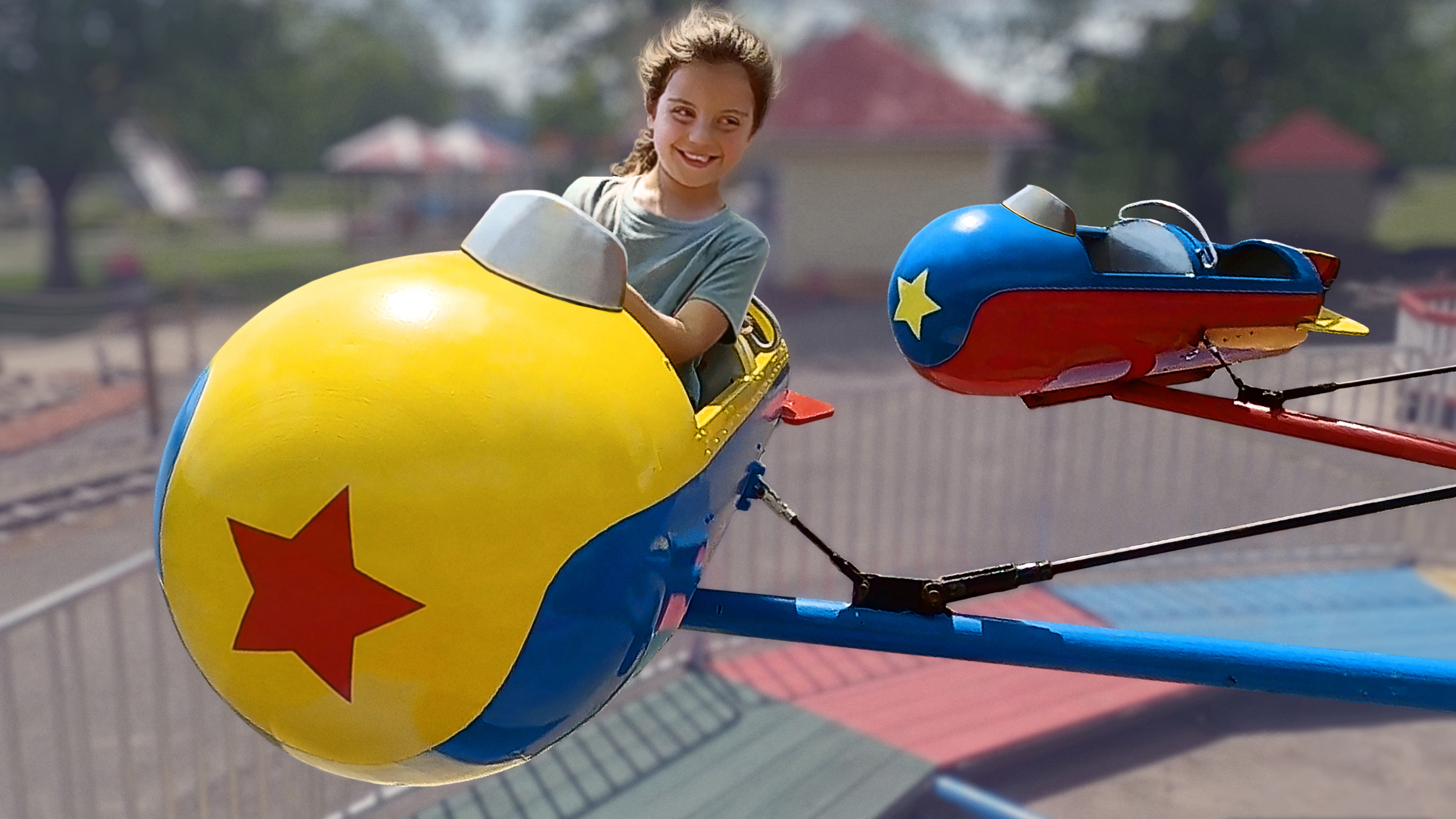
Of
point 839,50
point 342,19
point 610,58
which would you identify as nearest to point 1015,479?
point 839,50

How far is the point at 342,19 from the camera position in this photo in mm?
64375

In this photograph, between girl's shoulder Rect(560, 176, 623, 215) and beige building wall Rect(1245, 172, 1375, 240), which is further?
beige building wall Rect(1245, 172, 1375, 240)

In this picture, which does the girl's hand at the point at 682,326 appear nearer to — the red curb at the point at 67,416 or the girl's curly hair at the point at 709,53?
the girl's curly hair at the point at 709,53

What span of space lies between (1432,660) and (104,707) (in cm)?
452

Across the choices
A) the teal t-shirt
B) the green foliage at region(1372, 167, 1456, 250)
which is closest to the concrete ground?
the teal t-shirt

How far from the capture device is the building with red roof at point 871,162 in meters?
18.5

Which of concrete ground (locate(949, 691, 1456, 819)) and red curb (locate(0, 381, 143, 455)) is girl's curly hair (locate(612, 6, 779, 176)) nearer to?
concrete ground (locate(949, 691, 1456, 819))

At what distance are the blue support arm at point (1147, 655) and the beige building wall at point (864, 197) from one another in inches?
672

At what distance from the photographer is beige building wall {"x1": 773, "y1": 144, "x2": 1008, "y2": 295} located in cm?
1875

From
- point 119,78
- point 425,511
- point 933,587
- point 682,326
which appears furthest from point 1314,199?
point 425,511

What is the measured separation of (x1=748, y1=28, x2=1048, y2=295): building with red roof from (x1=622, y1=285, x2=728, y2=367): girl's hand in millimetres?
17063

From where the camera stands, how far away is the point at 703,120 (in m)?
1.79

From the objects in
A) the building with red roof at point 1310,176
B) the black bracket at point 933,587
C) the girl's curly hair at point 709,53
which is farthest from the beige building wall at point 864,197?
the black bracket at point 933,587

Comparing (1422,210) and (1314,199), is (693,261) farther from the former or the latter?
(1422,210)
